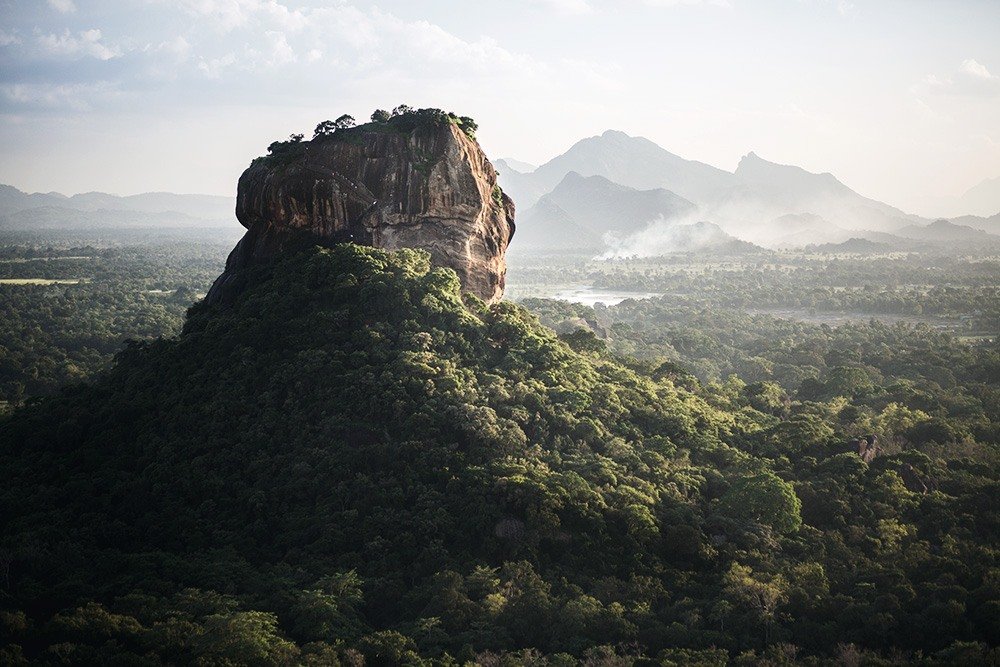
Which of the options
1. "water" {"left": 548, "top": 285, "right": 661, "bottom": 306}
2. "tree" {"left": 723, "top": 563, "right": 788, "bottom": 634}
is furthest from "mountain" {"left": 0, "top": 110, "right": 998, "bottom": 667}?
"water" {"left": 548, "top": 285, "right": 661, "bottom": 306}

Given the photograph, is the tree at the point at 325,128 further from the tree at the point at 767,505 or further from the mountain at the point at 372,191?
the tree at the point at 767,505

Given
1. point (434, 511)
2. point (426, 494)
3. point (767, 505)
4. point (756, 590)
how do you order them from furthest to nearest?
point (767, 505), point (426, 494), point (434, 511), point (756, 590)

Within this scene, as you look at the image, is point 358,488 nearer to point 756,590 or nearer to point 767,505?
point 756,590

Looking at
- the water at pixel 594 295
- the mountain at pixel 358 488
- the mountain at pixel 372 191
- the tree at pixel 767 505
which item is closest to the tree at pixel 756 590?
the mountain at pixel 358 488

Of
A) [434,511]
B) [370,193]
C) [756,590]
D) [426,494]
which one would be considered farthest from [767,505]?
[370,193]

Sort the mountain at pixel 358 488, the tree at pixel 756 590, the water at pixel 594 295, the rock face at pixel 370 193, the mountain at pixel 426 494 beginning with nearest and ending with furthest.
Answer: the mountain at pixel 426 494
the mountain at pixel 358 488
the tree at pixel 756 590
the rock face at pixel 370 193
the water at pixel 594 295

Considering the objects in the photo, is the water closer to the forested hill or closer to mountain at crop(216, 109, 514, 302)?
mountain at crop(216, 109, 514, 302)
